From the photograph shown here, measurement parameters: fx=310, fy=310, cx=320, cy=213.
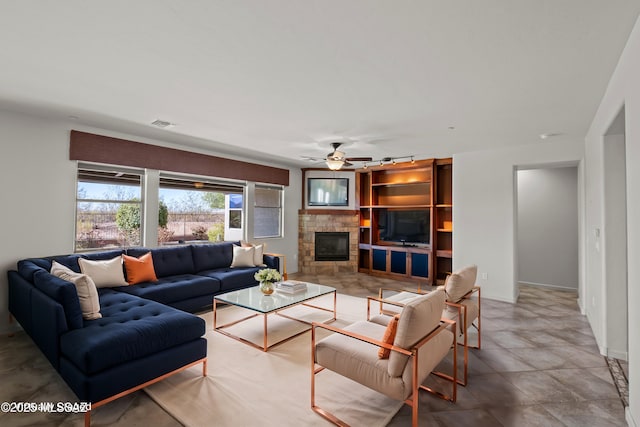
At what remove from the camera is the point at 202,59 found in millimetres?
2326

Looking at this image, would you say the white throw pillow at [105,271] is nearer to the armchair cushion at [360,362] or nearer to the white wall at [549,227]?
the armchair cushion at [360,362]

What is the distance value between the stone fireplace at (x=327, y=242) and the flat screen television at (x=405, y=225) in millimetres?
659

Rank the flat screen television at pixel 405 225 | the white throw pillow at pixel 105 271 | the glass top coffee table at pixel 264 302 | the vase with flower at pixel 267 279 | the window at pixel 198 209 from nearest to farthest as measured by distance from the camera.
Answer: the glass top coffee table at pixel 264 302
the white throw pillow at pixel 105 271
the vase with flower at pixel 267 279
the window at pixel 198 209
the flat screen television at pixel 405 225

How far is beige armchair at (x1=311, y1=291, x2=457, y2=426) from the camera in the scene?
192 centimetres

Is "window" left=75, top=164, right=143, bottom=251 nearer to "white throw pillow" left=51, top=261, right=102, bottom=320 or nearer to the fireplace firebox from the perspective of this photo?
"white throw pillow" left=51, top=261, right=102, bottom=320

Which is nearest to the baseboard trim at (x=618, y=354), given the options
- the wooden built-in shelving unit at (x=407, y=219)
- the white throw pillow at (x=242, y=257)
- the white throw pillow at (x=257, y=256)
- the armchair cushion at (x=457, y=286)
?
the armchair cushion at (x=457, y=286)

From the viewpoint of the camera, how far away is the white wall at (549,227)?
5852 millimetres

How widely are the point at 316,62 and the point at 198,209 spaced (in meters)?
4.09

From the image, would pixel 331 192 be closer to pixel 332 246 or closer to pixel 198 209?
pixel 332 246

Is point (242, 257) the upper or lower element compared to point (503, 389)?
upper

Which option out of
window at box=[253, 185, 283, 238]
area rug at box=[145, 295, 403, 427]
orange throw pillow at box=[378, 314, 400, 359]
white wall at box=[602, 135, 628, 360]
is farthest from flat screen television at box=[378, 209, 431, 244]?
orange throw pillow at box=[378, 314, 400, 359]

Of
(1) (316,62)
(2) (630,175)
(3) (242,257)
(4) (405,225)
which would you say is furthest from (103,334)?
(4) (405,225)

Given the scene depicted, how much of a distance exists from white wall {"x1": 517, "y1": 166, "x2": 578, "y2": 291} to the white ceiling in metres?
2.44

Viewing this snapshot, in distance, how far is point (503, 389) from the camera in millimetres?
2500
